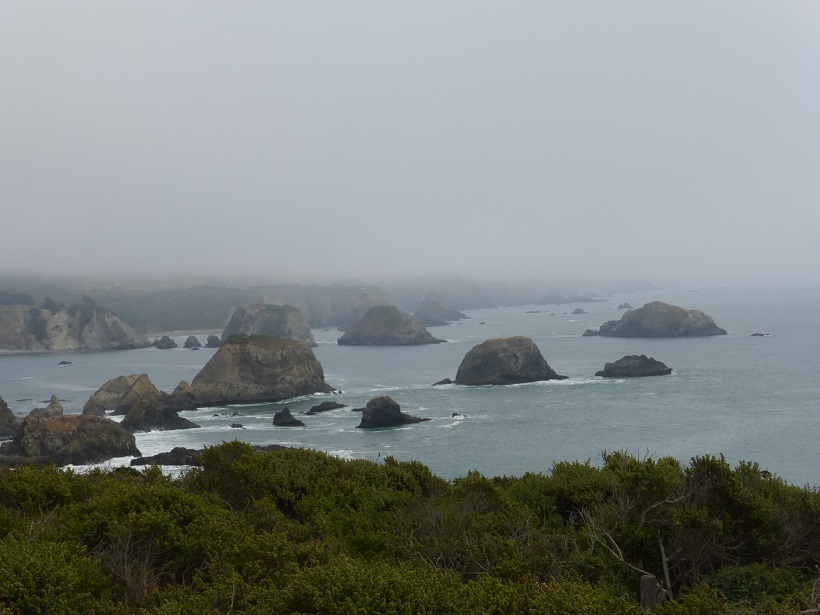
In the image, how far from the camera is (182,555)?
43.9ft

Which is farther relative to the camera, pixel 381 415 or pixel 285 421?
pixel 285 421

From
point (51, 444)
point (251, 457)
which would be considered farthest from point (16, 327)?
point (251, 457)

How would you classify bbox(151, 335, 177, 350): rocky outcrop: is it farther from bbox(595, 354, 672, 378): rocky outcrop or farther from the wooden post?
the wooden post

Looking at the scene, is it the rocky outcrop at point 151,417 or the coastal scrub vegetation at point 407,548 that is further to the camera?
the rocky outcrop at point 151,417

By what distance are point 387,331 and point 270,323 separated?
79.5 ft

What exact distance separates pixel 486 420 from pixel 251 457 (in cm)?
4805

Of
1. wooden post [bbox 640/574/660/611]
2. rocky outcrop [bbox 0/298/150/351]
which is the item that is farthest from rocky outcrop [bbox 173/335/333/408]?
rocky outcrop [bbox 0/298/150/351]

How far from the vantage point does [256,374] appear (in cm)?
8756

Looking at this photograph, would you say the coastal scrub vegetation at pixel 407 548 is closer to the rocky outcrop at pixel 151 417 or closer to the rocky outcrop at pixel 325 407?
the rocky outcrop at pixel 151 417

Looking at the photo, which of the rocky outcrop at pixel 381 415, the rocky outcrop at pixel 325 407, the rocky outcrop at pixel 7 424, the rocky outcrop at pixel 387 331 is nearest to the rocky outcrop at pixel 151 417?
the rocky outcrop at pixel 7 424

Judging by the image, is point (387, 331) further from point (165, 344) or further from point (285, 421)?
point (285, 421)

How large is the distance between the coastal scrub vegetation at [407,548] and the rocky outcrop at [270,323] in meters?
139

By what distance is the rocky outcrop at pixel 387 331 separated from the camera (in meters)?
153

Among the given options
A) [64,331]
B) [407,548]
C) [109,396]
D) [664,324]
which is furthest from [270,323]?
[407,548]
